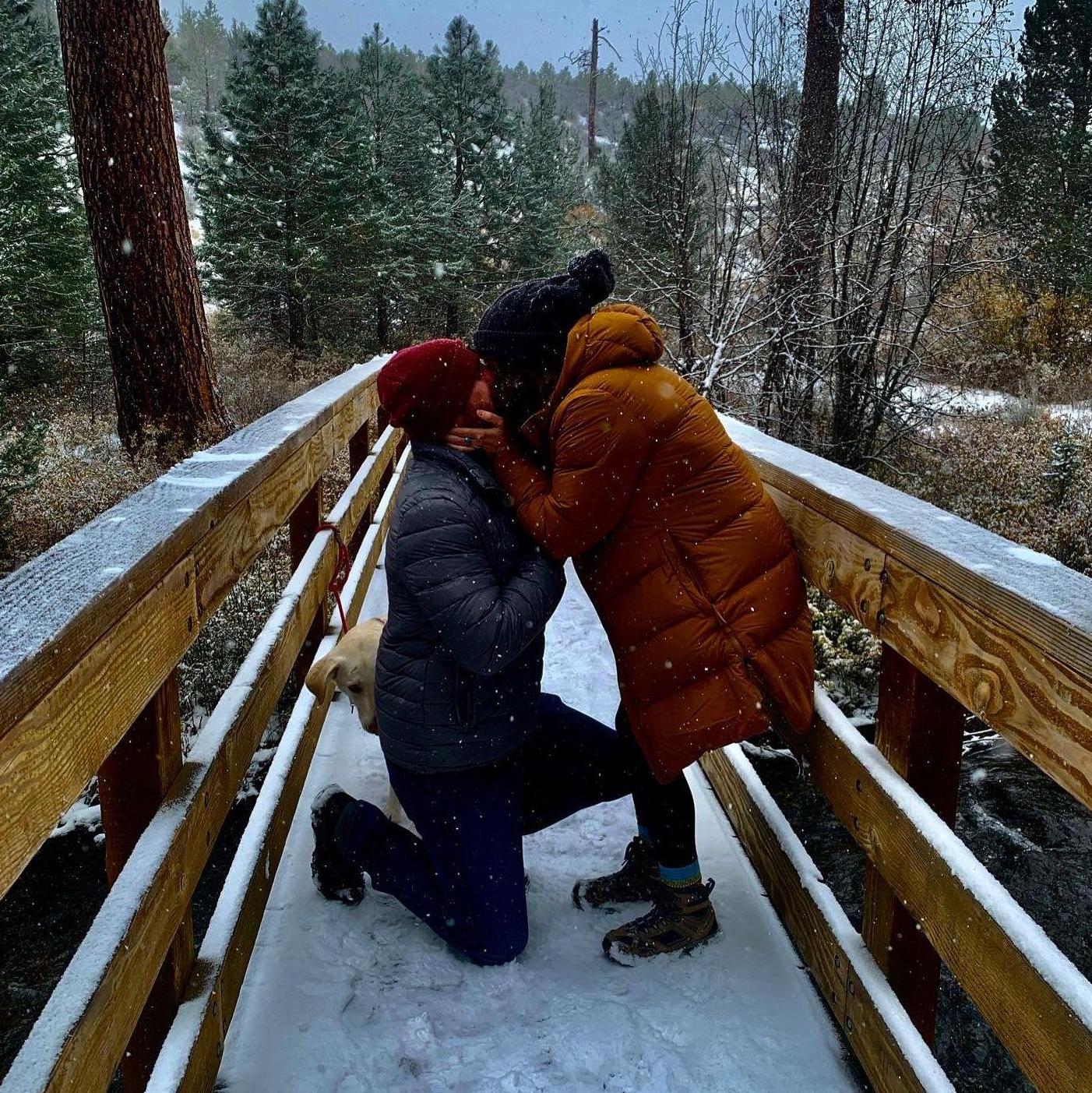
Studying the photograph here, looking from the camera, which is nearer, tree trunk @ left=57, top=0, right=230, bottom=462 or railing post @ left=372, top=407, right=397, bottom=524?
railing post @ left=372, top=407, right=397, bottom=524

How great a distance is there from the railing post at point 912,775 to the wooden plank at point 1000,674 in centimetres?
12

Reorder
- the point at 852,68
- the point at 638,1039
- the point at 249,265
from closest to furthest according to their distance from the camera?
the point at 638,1039, the point at 852,68, the point at 249,265

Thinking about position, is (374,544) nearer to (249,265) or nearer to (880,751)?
(880,751)

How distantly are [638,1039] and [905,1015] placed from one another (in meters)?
0.61

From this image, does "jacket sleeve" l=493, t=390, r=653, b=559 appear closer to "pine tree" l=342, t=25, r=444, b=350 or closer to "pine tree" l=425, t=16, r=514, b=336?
"pine tree" l=342, t=25, r=444, b=350

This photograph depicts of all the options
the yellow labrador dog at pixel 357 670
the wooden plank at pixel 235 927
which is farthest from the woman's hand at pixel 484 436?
the wooden plank at pixel 235 927

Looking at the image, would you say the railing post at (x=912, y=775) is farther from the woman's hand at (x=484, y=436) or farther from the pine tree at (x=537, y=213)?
the pine tree at (x=537, y=213)

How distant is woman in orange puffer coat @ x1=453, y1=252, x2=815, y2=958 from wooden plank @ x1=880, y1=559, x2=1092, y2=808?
0.43 meters

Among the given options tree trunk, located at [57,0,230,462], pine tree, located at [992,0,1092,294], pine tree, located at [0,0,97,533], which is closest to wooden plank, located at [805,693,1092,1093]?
tree trunk, located at [57,0,230,462]

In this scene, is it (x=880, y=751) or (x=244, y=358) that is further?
(x=244, y=358)

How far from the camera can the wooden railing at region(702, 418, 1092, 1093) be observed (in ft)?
3.82

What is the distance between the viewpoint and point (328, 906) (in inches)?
95.1

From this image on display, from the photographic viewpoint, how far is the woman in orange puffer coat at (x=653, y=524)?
6.71ft

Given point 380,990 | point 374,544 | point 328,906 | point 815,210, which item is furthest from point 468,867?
point 815,210
